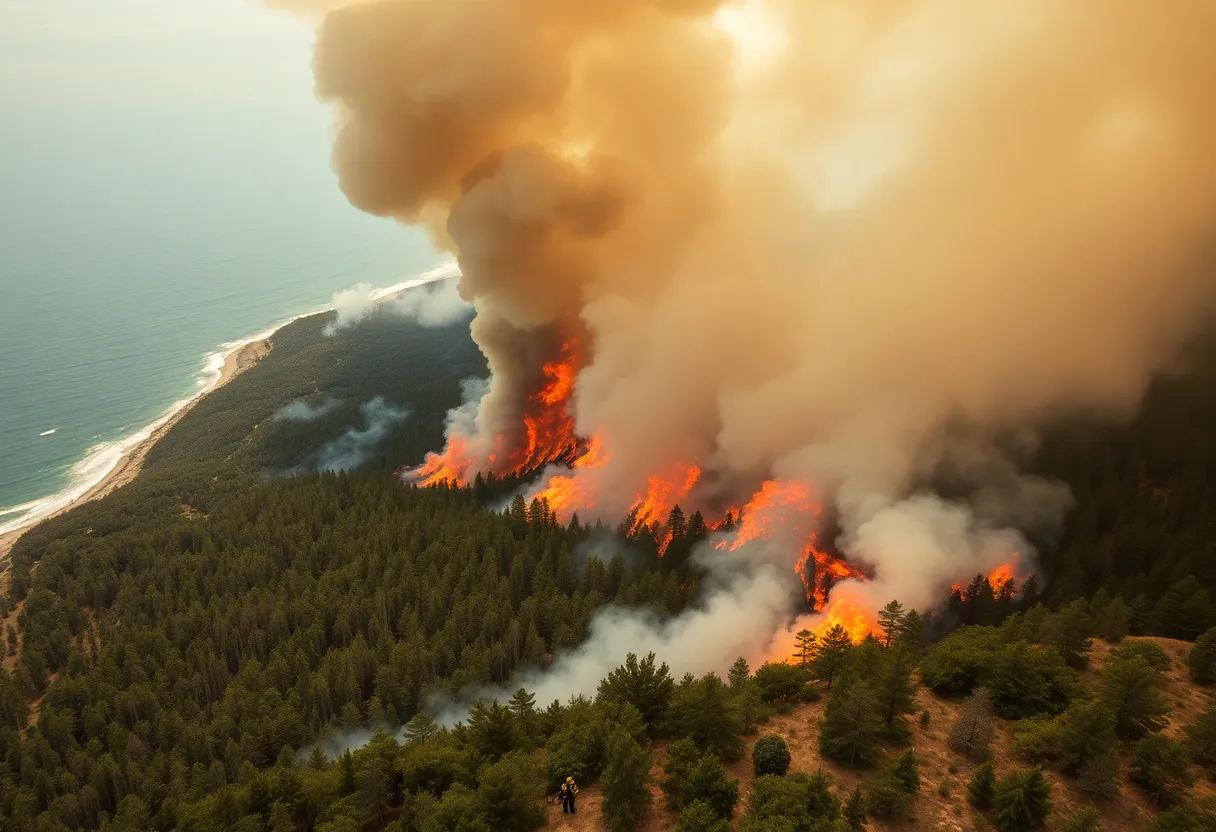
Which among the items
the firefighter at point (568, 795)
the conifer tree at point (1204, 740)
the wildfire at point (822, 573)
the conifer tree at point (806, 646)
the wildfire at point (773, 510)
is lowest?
the conifer tree at point (1204, 740)

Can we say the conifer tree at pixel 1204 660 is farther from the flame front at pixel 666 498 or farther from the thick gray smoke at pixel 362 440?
Result: the thick gray smoke at pixel 362 440

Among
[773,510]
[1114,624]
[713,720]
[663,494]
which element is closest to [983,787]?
[713,720]

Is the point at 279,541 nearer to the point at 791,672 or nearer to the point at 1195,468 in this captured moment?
the point at 791,672

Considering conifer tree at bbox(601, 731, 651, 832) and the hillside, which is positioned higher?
the hillside

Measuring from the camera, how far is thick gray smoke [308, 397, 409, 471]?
170 meters

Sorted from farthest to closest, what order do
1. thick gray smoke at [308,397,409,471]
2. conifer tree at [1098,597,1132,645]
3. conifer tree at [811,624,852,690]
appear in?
1. thick gray smoke at [308,397,409,471]
2. conifer tree at [1098,597,1132,645]
3. conifer tree at [811,624,852,690]

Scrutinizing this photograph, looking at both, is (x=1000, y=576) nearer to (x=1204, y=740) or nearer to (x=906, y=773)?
(x=1204, y=740)

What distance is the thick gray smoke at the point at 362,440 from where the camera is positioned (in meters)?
170

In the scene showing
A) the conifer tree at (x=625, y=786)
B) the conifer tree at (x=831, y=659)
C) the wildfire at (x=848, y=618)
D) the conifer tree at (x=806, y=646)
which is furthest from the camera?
the wildfire at (x=848, y=618)

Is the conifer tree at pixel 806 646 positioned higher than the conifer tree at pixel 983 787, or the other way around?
the conifer tree at pixel 806 646

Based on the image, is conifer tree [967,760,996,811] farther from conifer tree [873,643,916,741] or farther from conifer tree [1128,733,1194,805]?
conifer tree [1128,733,1194,805]

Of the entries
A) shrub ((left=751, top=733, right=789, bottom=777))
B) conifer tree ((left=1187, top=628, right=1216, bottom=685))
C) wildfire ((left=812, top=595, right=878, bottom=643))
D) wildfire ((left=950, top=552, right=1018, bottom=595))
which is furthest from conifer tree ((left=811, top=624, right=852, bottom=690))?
wildfire ((left=950, top=552, right=1018, bottom=595))

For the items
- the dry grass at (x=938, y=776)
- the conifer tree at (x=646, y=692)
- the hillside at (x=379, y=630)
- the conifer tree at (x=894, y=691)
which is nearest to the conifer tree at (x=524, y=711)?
the hillside at (x=379, y=630)

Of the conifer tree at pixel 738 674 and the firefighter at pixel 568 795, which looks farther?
the conifer tree at pixel 738 674
